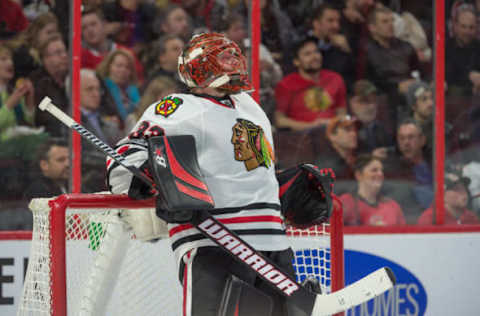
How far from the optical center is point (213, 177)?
1.99 metres

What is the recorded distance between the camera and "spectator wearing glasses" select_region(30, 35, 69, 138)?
360 centimetres

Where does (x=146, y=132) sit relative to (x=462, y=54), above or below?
below

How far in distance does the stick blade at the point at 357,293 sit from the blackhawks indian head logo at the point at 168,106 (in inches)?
23.8

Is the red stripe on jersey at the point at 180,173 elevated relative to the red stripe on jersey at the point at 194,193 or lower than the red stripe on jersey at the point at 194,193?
elevated

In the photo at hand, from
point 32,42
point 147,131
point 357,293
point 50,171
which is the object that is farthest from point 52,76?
point 357,293

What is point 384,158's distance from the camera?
13.3 ft

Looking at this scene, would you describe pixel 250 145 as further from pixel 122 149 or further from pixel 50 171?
pixel 50 171

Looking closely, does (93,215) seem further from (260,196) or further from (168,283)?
(260,196)

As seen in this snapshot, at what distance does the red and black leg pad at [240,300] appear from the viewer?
1.91 meters

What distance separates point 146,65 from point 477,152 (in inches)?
70.1

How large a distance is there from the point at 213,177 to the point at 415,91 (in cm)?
230

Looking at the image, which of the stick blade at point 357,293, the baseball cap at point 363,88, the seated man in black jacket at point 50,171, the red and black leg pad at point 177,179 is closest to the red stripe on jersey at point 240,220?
the red and black leg pad at point 177,179

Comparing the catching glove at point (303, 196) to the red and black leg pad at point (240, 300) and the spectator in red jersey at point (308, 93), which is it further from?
the spectator in red jersey at point (308, 93)

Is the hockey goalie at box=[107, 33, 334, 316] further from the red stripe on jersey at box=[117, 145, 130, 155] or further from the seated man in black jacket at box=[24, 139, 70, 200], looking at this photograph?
the seated man in black jacket at box=[24, 139, 70, 200]
